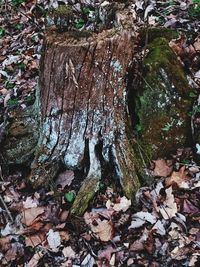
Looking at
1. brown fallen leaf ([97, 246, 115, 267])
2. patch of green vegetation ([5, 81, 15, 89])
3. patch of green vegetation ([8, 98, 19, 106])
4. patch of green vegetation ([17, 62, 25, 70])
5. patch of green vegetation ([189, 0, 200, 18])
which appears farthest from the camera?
patch of green vegetation ([17, 62, 25, 70])

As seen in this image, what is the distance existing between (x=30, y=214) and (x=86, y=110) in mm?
1099

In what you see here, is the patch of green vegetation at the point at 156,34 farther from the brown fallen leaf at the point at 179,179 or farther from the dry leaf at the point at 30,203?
the dry leaf at the point at 30,203

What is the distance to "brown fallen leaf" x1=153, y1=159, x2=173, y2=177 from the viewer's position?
155 inches

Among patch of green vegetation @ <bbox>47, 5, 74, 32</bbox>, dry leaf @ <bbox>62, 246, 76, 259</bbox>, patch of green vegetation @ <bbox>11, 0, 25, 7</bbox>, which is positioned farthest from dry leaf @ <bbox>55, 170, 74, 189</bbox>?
patch of green vegetation @ <bbox>11, 0, 25, 7</bbox>

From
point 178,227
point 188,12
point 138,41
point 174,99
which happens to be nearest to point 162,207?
point 178,227

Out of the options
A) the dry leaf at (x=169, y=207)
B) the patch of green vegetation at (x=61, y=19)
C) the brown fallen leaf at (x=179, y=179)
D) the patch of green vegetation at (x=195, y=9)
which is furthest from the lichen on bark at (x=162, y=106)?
the patch of green vegetation at (x=195, y=9)

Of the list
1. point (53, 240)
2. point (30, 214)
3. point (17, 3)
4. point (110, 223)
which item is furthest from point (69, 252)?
point (17, 3)

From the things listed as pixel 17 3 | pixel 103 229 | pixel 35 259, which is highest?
pixel 17 3

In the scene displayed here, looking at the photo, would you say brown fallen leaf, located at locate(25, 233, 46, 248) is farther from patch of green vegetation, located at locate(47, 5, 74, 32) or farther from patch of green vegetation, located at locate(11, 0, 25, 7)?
patch of green vegetation, located at locate(11, 0, 25, 7)

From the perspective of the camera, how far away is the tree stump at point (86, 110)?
11.2 feet

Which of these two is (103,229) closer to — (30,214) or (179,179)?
(30,214)

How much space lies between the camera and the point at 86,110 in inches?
142

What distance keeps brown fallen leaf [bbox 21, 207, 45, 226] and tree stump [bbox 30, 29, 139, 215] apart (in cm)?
28

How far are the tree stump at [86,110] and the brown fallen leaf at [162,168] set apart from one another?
0.26 m
